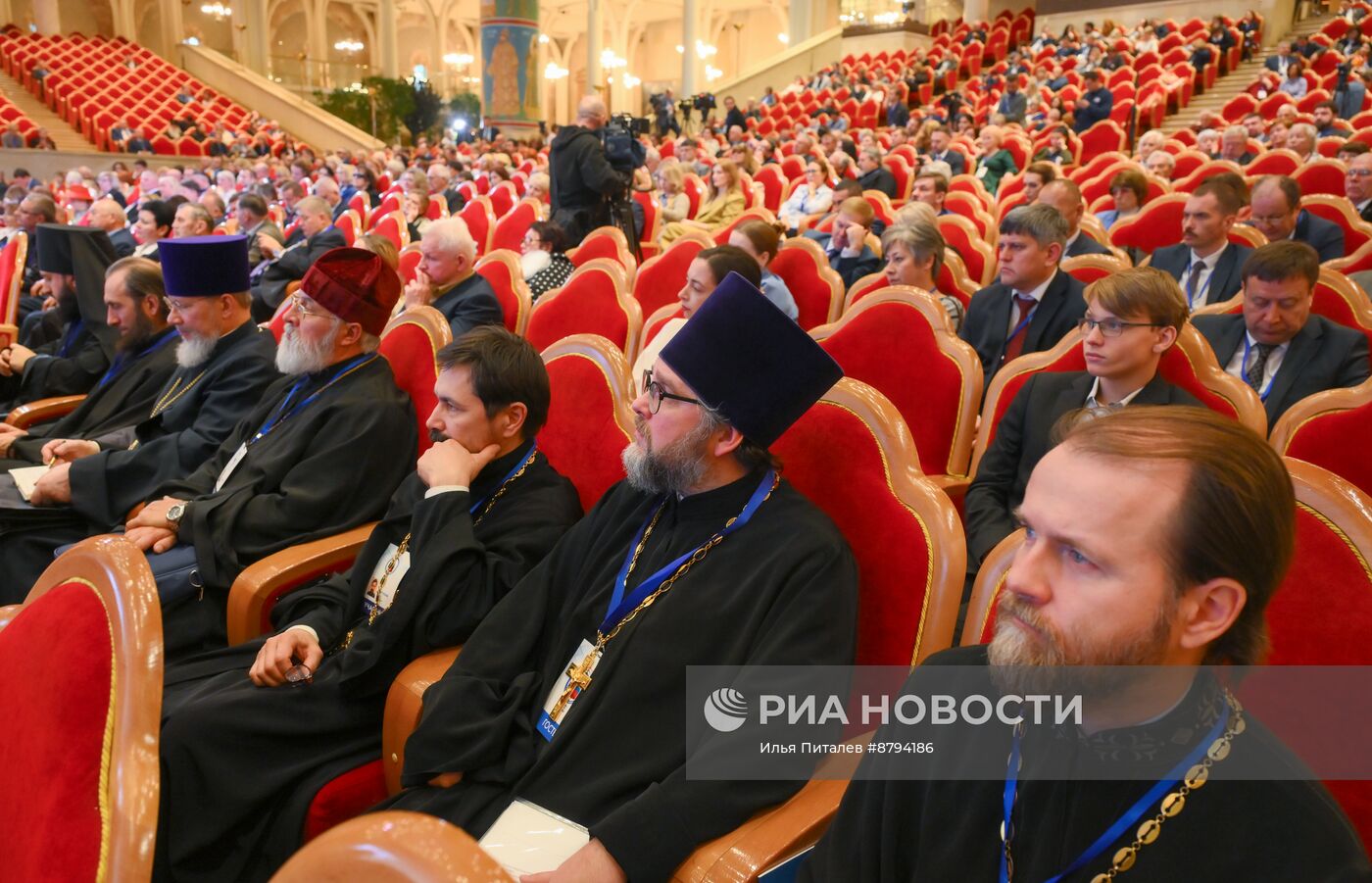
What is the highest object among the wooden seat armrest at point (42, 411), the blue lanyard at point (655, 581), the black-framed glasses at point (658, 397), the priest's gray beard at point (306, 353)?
the black-framed glasses at point (658, 397)

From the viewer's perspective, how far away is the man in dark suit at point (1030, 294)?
364 centimetres

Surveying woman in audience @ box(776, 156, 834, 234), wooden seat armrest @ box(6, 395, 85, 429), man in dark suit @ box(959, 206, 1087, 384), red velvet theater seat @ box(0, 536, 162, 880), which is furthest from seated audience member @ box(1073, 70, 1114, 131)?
red velvet theater seat @ box(0, 536, 162, 880)

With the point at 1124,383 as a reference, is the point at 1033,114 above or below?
above

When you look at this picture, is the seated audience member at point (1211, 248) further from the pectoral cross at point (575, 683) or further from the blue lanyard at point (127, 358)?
the blue lanyard at point (127, 358)

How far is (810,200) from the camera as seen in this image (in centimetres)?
820

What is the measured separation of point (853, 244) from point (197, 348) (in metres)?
3.38

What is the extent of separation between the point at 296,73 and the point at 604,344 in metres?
30.5

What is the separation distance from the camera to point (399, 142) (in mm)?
22094

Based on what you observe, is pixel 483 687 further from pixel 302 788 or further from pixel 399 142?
pixel 399 142

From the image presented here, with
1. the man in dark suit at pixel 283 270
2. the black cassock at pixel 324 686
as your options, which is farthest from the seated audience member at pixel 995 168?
the black cassock at pixel 324 686

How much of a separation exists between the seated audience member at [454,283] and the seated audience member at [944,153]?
6.87m

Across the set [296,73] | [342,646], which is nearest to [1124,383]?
[342,646]

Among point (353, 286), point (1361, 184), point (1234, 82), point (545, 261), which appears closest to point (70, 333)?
point (545, 261)

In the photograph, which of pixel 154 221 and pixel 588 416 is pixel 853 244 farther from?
pixel 154 221
